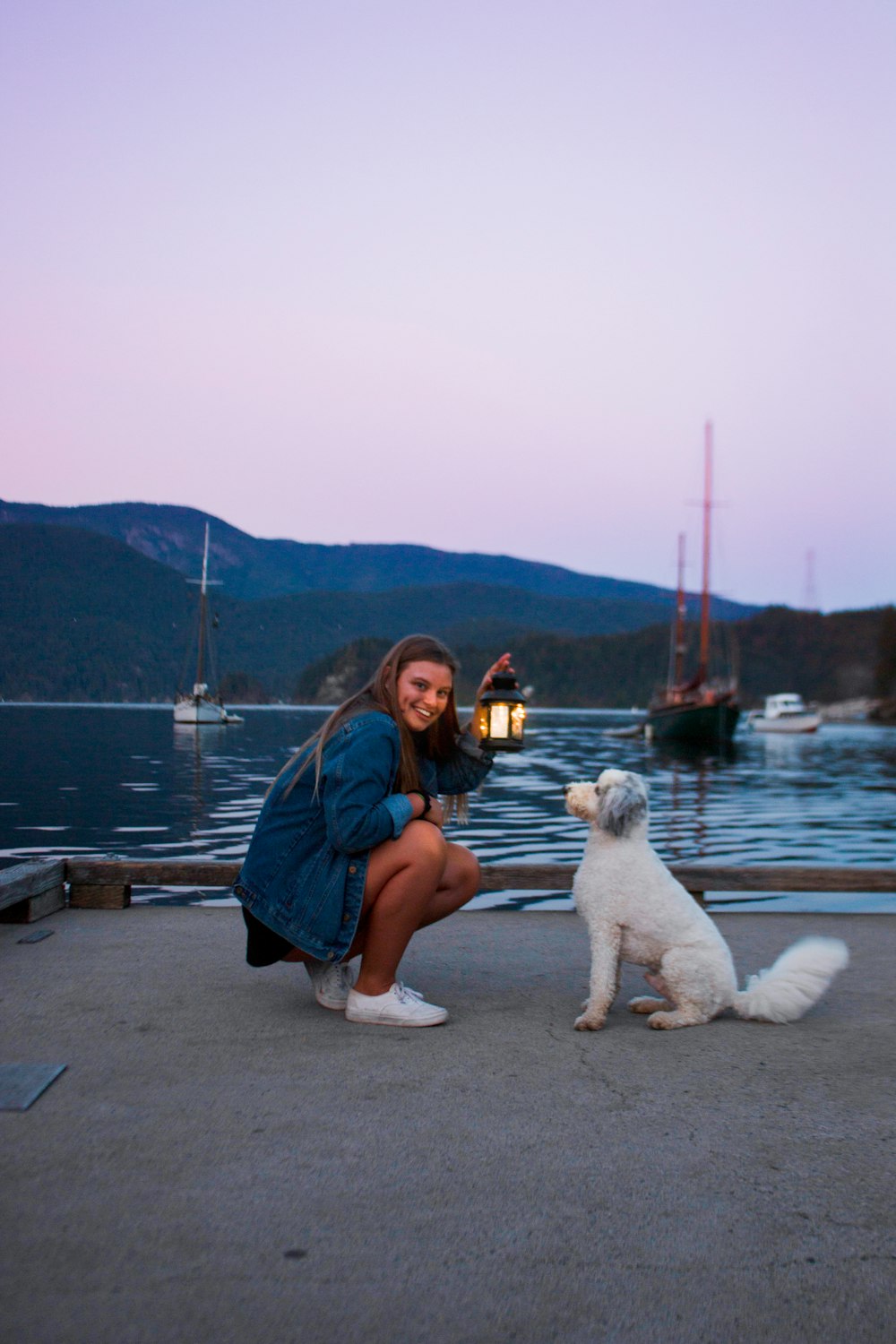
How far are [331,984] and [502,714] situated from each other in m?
1.60

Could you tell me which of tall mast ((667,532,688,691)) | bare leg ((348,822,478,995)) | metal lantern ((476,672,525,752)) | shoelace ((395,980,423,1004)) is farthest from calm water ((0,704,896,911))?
tall mast ((667,532,688,691))

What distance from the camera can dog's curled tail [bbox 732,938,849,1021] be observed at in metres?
3.88

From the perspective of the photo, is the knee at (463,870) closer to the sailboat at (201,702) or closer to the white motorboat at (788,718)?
the sailboat at (201,702)

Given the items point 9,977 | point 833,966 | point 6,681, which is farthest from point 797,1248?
point 6,681

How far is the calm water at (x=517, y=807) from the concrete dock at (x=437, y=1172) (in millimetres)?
4991

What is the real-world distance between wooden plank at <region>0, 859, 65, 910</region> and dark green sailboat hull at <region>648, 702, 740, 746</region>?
59242 mm

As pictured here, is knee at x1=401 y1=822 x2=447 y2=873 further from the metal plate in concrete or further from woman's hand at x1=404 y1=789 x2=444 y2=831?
the metal plate in concrete

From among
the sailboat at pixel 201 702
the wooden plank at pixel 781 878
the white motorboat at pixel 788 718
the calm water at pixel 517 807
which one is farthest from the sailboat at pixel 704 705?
the wooden plank at pixel 781 878

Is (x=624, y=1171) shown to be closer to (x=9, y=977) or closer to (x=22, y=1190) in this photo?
(x=22, y=1190)

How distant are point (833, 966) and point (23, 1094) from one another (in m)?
2.65

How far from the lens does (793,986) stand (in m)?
3.88

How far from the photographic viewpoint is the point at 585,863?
3857 mm

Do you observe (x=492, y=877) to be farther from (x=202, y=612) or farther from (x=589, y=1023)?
(x=202, y=612)

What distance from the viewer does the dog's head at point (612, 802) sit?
146 inches
